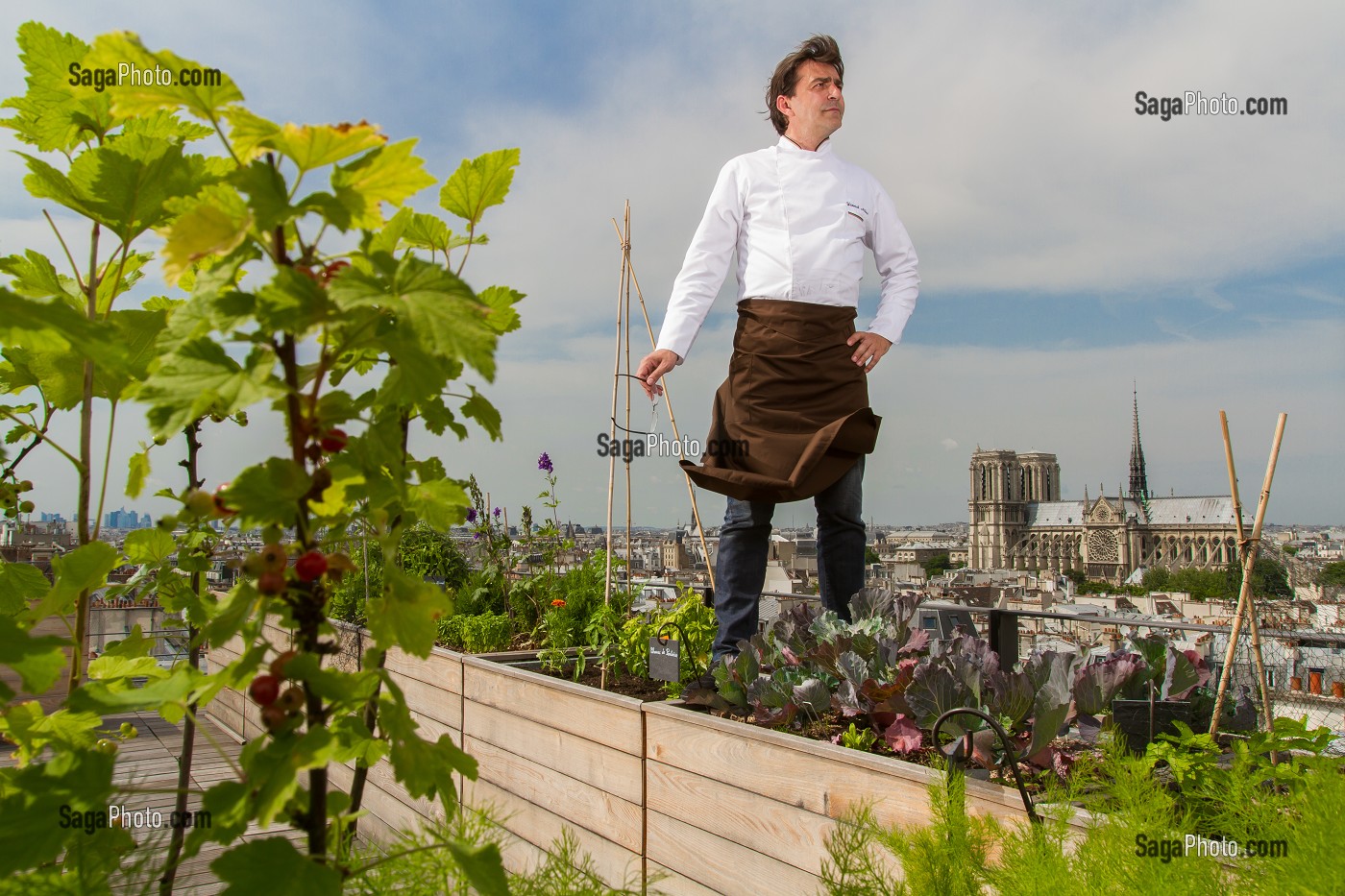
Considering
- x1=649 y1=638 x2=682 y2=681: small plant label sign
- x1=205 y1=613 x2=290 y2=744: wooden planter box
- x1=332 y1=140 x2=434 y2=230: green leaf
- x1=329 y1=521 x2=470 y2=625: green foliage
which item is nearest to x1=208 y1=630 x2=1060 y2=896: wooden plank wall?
x1=649 y1=638 x2=682 y2=681: small plant label sign

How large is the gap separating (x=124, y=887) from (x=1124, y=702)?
1.64 meters

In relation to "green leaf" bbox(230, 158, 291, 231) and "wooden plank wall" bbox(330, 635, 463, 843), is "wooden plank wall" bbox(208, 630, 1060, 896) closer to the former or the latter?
"wooden plank wall" bbox(330, 635, 463, 843)

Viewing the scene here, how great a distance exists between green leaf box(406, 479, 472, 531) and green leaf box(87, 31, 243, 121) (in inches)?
10.4

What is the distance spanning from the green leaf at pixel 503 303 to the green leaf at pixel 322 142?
0.21 m

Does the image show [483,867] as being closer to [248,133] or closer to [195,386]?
[195,386]

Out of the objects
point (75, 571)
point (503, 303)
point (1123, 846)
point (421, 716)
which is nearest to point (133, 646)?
point (75, 571)

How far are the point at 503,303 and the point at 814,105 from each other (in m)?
2.40

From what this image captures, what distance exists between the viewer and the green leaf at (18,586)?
982mm

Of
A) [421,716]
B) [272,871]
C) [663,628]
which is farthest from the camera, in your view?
[421,716]

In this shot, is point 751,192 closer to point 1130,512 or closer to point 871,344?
point 871,344

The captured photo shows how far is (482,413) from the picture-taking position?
0.70m

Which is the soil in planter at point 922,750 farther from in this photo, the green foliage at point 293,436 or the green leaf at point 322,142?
the green leaf at point 322,142

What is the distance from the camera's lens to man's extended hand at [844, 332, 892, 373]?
2818 mm

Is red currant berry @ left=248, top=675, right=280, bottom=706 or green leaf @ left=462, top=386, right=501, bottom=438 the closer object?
red currant berry @ left=248, top=675, right=280, bottom=706
